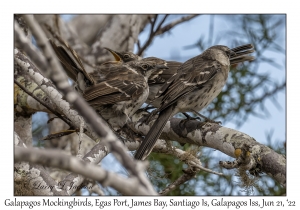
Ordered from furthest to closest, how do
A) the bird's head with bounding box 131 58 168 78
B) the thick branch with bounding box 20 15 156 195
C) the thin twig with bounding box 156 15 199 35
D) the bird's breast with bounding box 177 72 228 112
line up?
the thin twig with bounding box 156 15 199 35
the bird's head with bounding box 131 58 168 78
the bird's breast with bounding box 177 72 228 112
the thick branch with bounding box 20 15 156 195

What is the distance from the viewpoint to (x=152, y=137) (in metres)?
3.67

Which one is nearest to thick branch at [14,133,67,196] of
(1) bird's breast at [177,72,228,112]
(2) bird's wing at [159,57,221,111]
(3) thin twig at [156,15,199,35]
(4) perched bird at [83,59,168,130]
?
(4) perched bird at [83,59,168,130]

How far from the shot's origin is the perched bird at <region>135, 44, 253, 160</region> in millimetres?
4055

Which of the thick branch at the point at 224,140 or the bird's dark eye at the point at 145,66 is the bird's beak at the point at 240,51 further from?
the thick branch at the point at 224,140

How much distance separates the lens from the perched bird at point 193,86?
4.05 meters

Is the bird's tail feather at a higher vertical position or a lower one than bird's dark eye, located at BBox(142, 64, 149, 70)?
lower

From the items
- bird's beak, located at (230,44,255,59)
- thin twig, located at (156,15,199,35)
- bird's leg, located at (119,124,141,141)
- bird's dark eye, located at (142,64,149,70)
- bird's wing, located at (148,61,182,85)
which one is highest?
thin twig, located at (156,15,199,35)

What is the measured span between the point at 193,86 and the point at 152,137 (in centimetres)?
80

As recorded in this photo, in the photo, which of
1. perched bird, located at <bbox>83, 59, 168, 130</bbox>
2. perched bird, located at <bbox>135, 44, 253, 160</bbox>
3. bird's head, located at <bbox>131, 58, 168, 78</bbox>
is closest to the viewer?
perched bird, located at <bbox>83, 59, 168, 130</bbox>

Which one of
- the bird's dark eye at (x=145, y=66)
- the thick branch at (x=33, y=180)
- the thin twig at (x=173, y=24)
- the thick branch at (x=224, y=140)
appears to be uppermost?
the thin twig at (x=173, y=24)

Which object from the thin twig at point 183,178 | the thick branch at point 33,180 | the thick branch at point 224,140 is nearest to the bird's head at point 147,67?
the thick branch at point 224,140

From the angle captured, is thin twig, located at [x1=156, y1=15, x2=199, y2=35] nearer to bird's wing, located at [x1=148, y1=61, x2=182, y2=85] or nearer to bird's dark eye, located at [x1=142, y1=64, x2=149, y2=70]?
bird's wing, located at [x1=148, y1=61, x2=182, y2=85]

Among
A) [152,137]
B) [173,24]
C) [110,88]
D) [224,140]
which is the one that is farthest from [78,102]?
[173,24]

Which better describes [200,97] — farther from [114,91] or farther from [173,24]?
[173,24]
